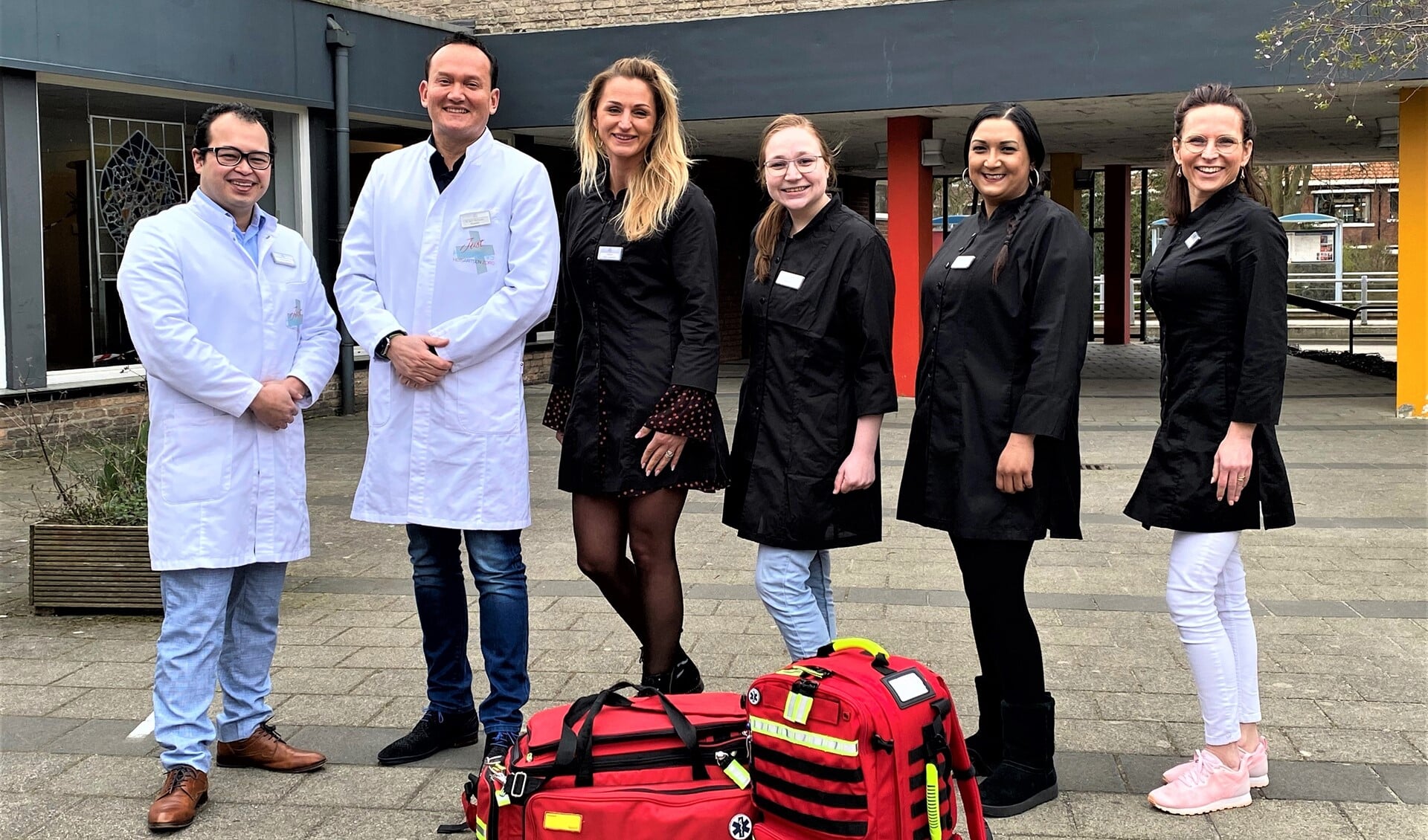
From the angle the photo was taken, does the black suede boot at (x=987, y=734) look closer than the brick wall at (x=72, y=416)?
Yes

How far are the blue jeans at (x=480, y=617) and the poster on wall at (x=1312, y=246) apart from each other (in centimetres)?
3986

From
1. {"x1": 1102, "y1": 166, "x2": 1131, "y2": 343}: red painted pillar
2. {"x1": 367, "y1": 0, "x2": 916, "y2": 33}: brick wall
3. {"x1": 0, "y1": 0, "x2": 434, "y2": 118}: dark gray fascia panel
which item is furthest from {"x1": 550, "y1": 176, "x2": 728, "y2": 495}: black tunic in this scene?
{"x1": 1102, "y1": 166, "x2": 1131, "y2": 343}: red painted pillar

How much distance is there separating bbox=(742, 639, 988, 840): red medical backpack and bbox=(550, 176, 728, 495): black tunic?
A: 1026 mm

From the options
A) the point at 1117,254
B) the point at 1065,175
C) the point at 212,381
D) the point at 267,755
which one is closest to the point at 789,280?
the point at 212,381

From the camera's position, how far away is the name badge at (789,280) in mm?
3740

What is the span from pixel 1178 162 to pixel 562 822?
2395 mm

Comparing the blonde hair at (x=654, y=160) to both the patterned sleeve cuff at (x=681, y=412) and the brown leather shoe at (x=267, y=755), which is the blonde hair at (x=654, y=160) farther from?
the brown leather shoe at (x=267, y=755)

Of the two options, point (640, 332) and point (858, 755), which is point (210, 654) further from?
point (858, 755)

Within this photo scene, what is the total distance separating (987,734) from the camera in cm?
385

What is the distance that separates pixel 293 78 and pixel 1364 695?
1121 centimetres

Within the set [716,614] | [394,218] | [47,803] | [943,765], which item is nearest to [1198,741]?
[943,765]

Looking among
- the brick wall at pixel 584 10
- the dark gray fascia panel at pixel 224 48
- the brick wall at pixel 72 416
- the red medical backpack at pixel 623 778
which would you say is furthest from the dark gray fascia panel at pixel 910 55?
the red medical backpack at pixel 623 778

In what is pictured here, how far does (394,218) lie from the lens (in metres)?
3.91

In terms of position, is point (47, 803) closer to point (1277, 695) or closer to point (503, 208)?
point (503, 208)
